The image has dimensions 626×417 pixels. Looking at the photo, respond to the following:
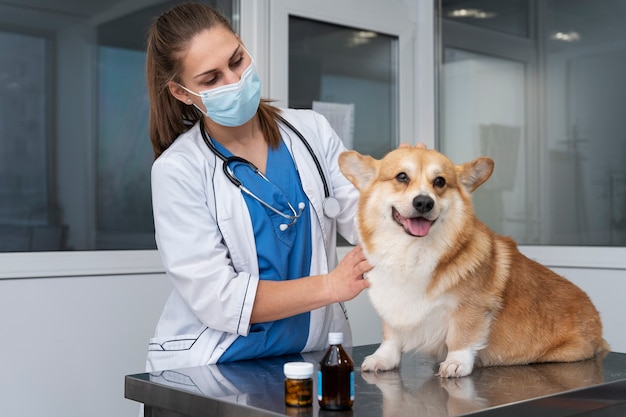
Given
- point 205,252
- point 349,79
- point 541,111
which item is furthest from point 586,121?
point 205,252

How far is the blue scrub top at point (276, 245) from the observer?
1.85m

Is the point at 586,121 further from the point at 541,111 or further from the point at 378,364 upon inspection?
the point at 378,364

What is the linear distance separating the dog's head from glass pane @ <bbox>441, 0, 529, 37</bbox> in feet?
6.76

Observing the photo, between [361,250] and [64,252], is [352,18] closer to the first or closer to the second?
[64,252]

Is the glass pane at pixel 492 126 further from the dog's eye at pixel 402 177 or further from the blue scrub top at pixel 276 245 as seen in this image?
the dog's eye at pixel 402 177

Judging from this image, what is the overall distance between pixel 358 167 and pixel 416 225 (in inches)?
10.2

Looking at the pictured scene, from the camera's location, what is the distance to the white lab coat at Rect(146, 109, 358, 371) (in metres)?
1.75

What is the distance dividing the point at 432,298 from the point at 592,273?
178 cm

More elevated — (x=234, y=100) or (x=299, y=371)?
(x=234, y=100)

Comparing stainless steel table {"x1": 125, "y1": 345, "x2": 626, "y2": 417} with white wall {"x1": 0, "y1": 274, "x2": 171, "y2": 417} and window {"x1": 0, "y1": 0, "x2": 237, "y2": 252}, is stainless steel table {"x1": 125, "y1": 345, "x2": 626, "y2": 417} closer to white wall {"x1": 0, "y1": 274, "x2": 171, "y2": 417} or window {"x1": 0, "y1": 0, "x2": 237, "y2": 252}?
white wall {"x1": 0, "y1": 274, "x2": 171, "y2": 417}

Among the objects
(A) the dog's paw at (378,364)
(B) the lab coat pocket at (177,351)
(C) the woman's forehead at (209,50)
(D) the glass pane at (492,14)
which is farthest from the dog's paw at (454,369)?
(D) the glass pane at (492,14)

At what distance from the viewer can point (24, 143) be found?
101 inches

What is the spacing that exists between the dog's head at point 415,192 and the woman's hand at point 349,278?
0.06 m

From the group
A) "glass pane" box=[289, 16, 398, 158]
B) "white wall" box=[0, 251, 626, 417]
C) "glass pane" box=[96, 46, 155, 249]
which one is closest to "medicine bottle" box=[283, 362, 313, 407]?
"white wall" box=[0, 251, 626, 417]
